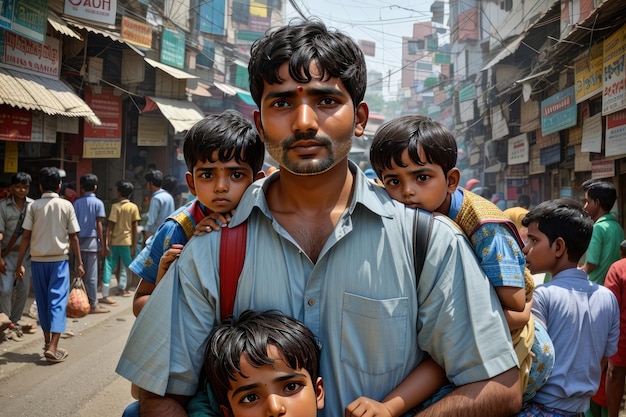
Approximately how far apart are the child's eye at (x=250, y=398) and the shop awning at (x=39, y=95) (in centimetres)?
690

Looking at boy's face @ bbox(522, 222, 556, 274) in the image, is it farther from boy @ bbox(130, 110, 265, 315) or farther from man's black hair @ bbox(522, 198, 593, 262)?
boy @ bbox(130, 110, 265, 315)

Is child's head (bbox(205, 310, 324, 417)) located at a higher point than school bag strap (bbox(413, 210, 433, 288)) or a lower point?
lower

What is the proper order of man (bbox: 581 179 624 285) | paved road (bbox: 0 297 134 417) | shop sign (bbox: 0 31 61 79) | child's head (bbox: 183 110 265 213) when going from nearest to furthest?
child's head (bbox: 183 110 265 213) → paved road (bbox: 0 297 134 417) → man (bbox: 581 179 624 285) → shop sign (bbox: 0 31 61 79)

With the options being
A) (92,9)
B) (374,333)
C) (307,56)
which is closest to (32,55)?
(92,9)

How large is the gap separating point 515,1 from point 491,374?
2026cm

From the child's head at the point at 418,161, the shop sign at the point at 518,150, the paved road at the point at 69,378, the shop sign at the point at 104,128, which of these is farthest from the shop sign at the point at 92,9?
the shop sign at the point at 518,150

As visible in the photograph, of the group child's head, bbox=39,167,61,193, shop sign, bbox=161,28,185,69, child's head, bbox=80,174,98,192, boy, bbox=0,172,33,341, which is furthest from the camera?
shop sign, bbox=161,28,185,69

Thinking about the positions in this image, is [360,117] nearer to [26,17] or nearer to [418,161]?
[418,161]

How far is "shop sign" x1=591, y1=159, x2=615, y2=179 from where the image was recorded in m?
8.87

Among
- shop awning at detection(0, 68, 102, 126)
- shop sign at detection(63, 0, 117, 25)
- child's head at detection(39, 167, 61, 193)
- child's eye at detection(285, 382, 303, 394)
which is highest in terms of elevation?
shop sign at detection(63, 0, 117, 25)

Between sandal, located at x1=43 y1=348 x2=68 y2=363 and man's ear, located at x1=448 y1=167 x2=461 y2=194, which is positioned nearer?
→ man's ear, located at x1=448 y1=167 x2=461 y2=194

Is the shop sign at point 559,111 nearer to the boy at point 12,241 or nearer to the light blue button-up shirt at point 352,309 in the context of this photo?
the boy at point 12,241

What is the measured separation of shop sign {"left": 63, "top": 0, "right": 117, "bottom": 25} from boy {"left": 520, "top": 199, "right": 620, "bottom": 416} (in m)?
8.77

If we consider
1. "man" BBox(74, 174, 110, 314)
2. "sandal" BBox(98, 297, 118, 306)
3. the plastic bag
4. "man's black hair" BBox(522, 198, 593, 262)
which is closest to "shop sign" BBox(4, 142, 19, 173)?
"man" BBox(74, 174, 110, 314)
